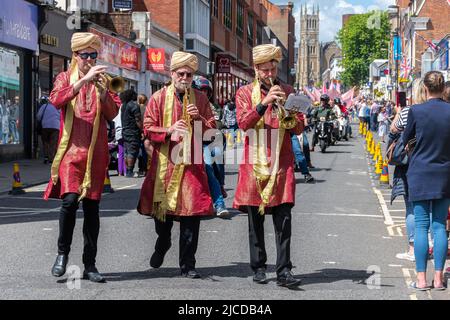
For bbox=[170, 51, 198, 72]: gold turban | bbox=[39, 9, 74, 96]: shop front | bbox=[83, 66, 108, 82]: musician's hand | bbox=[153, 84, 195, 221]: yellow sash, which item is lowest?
bbox=[153, 84, 195, 221]: yellow sash

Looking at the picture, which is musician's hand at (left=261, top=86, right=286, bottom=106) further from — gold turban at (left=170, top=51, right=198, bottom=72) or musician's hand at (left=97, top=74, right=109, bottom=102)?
musician's hand at (left=97, top=74, right=109, bottom=102)

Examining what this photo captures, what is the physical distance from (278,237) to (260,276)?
1.15 ft

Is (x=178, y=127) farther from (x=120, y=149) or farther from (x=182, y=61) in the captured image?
(x=120, y=149)

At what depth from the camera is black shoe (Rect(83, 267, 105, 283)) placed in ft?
24.6

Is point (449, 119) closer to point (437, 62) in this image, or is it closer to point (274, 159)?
point (274, 159)

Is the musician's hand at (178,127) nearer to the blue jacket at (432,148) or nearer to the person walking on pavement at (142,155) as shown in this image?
the blue jacket at (432,148)

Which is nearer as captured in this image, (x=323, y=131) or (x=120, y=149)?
(x=120, y=149)

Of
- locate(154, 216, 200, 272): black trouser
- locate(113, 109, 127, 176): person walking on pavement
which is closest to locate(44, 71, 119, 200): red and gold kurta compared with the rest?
locate(154, 216, 200, 272): black trouser

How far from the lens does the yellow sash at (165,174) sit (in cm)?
773

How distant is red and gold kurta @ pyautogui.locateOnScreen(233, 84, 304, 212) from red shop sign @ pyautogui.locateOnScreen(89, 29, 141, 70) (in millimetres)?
26031

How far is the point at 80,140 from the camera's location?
7.46 m

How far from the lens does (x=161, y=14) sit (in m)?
49.9

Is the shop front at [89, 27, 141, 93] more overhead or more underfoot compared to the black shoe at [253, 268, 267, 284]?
more overhead

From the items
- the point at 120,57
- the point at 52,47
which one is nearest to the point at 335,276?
the point at 52,47
